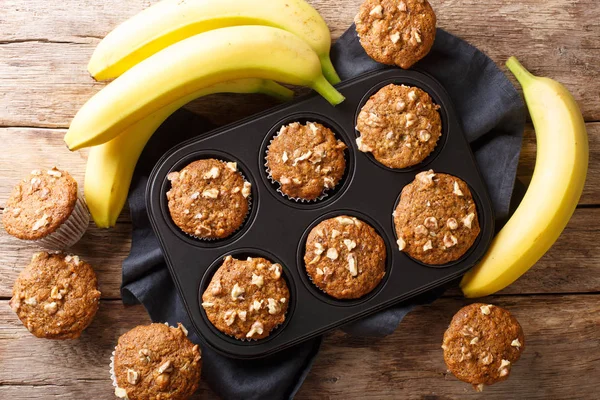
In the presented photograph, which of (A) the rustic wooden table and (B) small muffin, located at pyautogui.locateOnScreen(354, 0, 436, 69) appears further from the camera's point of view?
(A) the rustic wooden table

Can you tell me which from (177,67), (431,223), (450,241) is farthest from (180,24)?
(450,241)

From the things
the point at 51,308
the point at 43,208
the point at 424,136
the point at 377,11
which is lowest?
the point at 51,308

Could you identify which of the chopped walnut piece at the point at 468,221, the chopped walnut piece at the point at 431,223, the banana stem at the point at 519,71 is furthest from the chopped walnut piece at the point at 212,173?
the banana stem at the point at 519,71

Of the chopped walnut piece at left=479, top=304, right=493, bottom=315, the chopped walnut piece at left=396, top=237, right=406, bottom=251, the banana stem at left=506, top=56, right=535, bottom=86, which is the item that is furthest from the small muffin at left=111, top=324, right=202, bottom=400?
the banana stem at left=506, top=56, right=535, bottom=86

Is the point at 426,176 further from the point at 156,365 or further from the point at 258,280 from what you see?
the point at 156,365

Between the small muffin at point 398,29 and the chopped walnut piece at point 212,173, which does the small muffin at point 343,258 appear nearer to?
the chopped walnut piece at point 212,173

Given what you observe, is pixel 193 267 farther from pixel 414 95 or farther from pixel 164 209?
pixel 414 95

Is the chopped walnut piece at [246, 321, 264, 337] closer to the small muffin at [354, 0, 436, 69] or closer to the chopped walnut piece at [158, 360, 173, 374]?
the chopped walnut piece at [158, 360, 173, 374]
